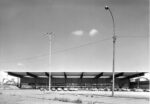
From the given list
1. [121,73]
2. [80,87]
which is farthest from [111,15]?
[80,87]

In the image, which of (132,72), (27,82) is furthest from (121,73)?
(27,82)

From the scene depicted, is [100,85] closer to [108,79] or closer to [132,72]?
[108,79]

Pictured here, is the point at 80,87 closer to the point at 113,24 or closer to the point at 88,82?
the point at 88,82

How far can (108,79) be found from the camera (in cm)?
10588

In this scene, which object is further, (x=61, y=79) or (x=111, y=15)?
(x=61, y=79)

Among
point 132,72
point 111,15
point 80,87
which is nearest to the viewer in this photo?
point 111,15

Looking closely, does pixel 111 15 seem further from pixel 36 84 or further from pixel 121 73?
pixel 36 84

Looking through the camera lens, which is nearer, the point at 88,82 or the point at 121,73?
the point at 121,73

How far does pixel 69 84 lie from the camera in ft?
350

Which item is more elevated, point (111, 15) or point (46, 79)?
point (111, 15)

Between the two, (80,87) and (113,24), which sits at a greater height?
(113,24)

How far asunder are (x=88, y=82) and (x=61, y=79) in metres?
12.1

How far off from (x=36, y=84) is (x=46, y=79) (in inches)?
193

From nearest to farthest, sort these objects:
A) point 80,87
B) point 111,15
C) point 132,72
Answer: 1. point 111,15
2. point 132,72
3. point 80,87
